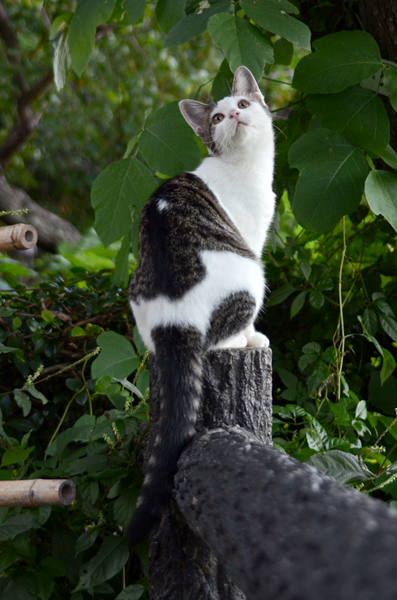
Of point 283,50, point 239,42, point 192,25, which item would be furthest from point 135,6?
point 283,50

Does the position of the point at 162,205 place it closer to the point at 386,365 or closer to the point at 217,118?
the point at 217,118

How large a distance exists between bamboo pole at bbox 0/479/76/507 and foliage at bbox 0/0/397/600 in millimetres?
303

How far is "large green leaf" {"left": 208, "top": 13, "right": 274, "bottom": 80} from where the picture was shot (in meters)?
1.28

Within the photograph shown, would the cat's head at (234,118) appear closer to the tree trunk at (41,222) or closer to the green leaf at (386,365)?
the green leaf at (386,365)

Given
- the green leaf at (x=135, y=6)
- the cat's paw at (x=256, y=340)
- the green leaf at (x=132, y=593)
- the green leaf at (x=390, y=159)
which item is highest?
the green leaf at (x=135, y=6)

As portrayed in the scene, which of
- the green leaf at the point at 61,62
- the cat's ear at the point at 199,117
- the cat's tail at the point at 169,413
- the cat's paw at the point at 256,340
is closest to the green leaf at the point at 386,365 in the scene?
the cat's paw at the point at 256,340

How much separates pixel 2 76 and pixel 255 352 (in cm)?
499

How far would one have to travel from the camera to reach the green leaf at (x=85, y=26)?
1494 millimetres

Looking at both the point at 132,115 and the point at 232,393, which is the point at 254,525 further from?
the point at 132,115

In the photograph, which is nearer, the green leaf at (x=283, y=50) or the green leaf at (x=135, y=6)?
the green leaf at (x=135, y=6)

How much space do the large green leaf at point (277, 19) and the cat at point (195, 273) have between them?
34 cm

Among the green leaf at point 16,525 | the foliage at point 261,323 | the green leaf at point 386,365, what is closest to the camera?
the green leaf at point 16,525

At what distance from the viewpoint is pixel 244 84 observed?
1749 millimetres

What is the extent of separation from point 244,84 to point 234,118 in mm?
187
